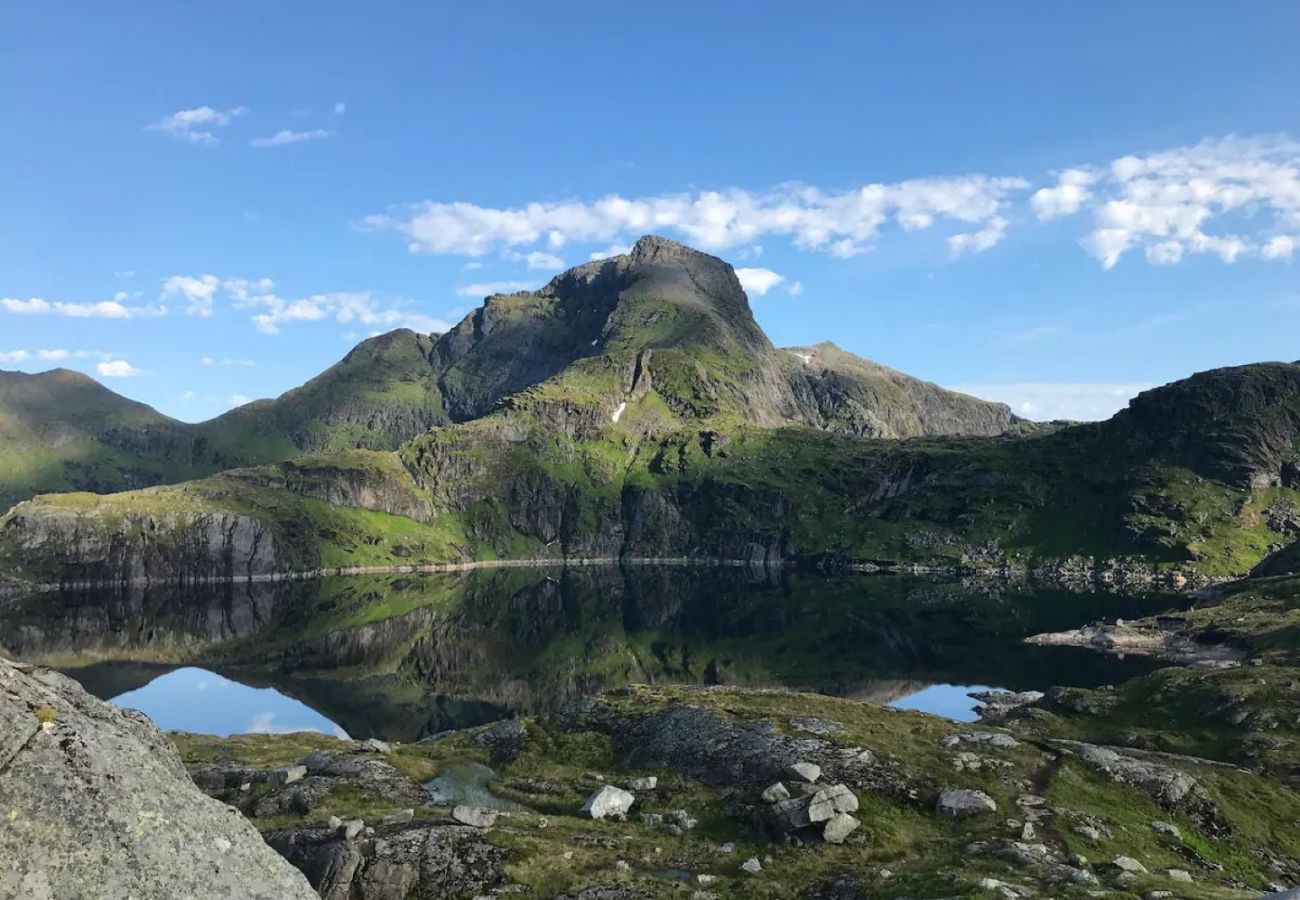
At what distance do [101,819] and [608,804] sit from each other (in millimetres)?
30082

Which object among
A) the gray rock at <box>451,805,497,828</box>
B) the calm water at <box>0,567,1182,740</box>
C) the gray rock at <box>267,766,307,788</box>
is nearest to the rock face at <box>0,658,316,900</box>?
the gray rock at <box>451,805,497,828</box>

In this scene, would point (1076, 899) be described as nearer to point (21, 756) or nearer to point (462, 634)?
point (21, 756)

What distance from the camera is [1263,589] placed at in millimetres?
174125

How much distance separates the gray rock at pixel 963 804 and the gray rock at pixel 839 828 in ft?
19.4

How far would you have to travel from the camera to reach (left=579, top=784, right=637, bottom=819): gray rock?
41.5 meters

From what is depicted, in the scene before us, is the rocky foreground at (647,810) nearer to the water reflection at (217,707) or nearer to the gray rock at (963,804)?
the gray rock at (963,804)

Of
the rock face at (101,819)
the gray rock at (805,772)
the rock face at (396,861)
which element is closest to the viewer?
the rock face at (101,819)

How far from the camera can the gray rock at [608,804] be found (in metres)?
41.5

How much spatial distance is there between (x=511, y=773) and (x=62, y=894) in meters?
41.1

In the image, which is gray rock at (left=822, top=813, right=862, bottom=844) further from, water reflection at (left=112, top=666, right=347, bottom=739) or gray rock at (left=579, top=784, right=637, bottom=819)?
water reflection at (left=112, top=666, right=347, bottom=739)

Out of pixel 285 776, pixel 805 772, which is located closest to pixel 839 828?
pixel 805 772

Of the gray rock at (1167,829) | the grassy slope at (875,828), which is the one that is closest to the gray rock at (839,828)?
the grassy slope at (875,828)

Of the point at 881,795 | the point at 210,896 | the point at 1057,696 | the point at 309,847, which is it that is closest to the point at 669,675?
the point at 1057,696

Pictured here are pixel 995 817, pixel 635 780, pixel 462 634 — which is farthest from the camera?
pixel 462 634
